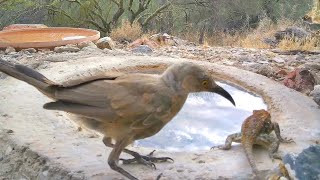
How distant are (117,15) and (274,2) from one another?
246 inches

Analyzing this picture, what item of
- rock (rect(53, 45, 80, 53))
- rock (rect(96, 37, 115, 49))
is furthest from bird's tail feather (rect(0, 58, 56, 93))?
rock (rect(96, 37, 115, 49))

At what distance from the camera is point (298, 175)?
8.28ft

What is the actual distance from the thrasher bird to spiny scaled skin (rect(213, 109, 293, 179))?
56cm

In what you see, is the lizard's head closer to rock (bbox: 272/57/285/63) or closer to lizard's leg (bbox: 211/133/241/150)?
lizard's leg (bbox: 211/133/241/150)

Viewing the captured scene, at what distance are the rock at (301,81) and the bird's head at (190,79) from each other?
2.22 m

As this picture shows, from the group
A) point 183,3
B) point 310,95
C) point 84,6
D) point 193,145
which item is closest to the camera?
point 193,145

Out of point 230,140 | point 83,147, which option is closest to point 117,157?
point 83,147

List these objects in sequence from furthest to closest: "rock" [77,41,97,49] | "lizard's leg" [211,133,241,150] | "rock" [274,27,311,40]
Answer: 1. "rock" [274,27,311,40]
2. "rock" [77,41,97,49]
3. "lizard's leg" [211,133,241,150]

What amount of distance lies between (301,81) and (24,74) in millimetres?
2770

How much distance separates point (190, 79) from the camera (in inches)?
98.7

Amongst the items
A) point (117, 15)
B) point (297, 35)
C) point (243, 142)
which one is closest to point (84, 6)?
point (117, 15)

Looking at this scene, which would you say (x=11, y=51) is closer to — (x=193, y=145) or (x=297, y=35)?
(x=193, y=145)

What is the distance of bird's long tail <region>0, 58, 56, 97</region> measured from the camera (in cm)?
254

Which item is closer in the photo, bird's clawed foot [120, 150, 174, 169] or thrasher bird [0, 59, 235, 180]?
thrasher bird [0, 59, 235, 180]
